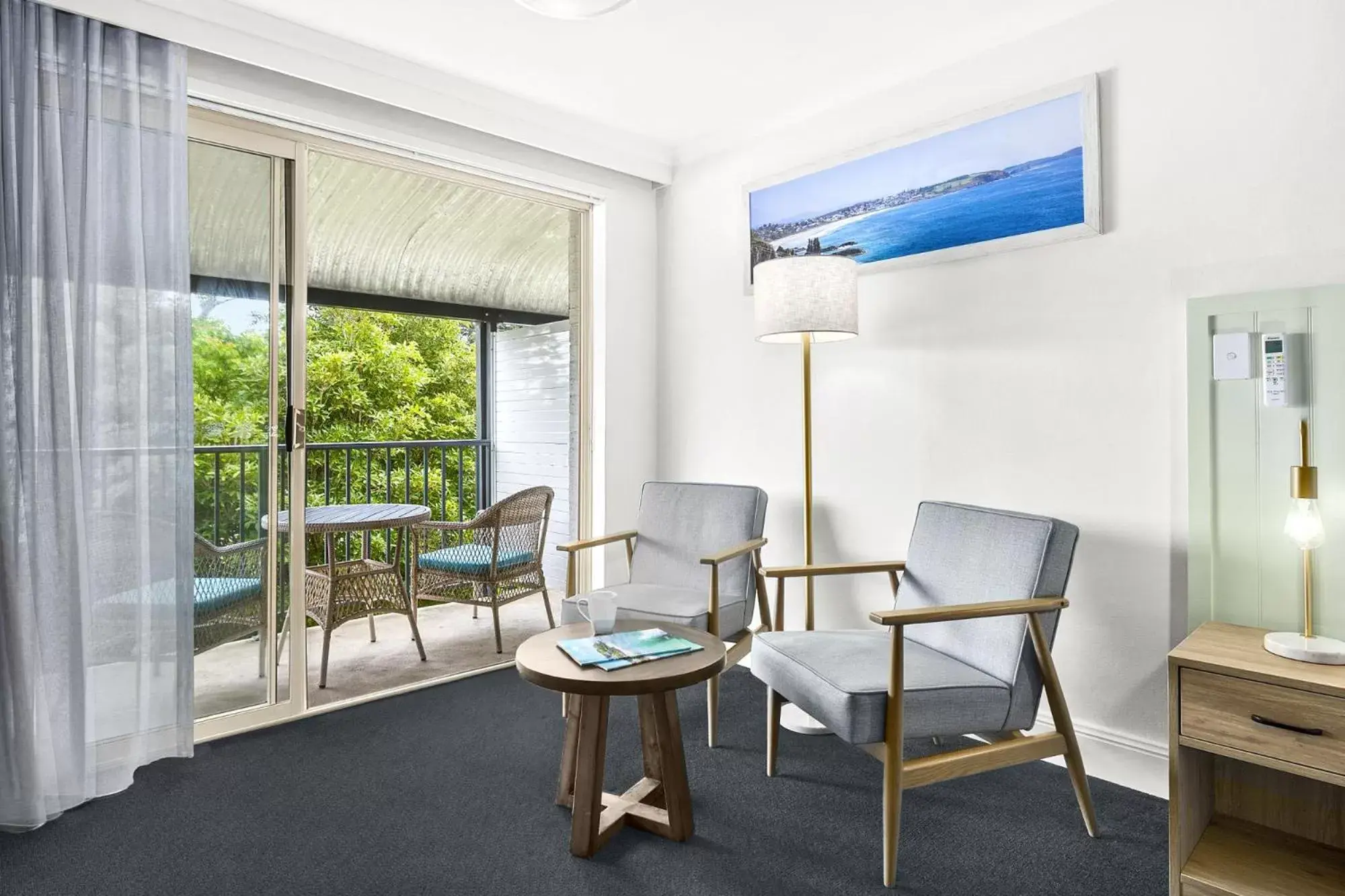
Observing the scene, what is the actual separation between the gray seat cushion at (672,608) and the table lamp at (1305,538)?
159 centimetres

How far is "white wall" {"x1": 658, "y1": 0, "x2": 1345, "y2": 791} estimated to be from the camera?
2.10 metres

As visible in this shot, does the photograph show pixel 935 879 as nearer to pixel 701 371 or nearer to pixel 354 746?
pixel 354 746

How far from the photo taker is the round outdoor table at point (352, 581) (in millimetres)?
3387

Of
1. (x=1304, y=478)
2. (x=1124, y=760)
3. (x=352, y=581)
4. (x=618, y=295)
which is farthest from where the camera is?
(x=618, y=295)

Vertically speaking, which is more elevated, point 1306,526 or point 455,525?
point 1306,526

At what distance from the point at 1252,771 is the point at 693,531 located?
6.41 ft

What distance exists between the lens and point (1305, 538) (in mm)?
1822

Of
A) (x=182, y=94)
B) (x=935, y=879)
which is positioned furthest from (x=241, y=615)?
(x=935, y=879)

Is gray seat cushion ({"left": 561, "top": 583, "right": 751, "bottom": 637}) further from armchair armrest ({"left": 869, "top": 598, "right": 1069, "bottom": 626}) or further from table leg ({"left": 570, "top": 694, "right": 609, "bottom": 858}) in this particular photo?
armchair armrest ({"left": 869, "top": 598, "right": 1069, "bottom": 626})

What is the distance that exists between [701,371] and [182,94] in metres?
2.30

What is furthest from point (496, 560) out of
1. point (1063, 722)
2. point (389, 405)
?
point (389, 405)

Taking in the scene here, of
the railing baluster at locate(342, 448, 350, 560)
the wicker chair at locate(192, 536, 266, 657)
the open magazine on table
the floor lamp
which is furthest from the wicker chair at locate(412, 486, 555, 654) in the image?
the open magazine on table

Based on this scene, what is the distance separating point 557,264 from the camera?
4605 millimetres

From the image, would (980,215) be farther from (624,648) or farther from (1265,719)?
(624,648)
